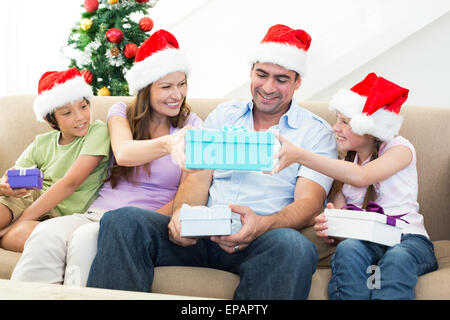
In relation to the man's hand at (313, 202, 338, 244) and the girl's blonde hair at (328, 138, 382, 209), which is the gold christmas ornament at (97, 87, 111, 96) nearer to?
the girl's blonde hair at (328, 138, 382, 209)

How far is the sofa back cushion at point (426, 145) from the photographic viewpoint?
7.41 feet

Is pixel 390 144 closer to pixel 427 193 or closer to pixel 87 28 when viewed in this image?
pixel 427 193

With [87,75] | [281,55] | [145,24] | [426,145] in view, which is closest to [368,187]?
[426,145]

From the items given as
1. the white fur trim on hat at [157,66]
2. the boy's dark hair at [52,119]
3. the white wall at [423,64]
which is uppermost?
the white wall at [423,64]

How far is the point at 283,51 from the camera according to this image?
214 centimetres

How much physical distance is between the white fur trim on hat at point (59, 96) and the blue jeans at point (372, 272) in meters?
1.24

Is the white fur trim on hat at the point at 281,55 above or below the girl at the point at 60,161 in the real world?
above

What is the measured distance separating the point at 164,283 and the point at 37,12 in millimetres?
3543

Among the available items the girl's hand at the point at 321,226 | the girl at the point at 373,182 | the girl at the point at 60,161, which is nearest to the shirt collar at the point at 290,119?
the girl at the point at 373,182

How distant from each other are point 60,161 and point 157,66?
56 cm

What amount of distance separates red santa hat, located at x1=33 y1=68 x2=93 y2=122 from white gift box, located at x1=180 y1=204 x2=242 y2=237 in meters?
0.89

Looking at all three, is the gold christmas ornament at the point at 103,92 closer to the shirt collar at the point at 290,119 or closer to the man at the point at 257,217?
the man at the point at 257,217

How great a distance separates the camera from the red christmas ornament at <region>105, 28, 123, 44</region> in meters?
3.48

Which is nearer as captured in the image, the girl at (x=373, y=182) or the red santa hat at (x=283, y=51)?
the girl at (x=373, y=182)
